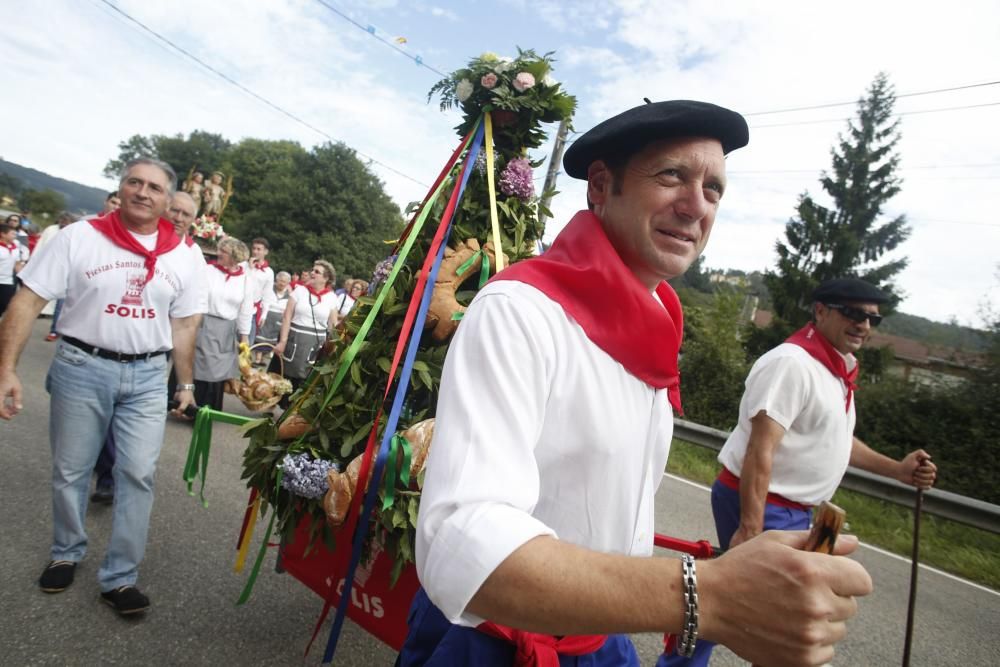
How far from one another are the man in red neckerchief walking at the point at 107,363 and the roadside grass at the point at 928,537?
6.93 m

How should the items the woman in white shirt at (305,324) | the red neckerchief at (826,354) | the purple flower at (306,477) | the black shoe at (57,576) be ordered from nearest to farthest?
the purple flower at (306,477) < the black shoe at (57,576) < the red neckerchief at (826,354) < the woman in white shirt at (305,324)

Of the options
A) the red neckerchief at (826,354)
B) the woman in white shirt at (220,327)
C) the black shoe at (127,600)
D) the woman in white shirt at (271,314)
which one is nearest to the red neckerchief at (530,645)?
the red neckerchief at (826,354)

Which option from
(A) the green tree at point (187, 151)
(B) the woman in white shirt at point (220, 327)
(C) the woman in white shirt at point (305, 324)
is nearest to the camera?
(B) the woman in white shirt at point (220, 327)

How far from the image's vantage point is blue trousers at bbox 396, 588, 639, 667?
1.24 m

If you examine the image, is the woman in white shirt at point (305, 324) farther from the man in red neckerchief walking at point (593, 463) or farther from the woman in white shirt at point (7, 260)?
the man in red neckerchief walking at point (593, 463)

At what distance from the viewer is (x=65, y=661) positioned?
2535mm

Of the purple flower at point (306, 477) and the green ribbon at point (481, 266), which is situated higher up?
the green ribbon at point (481, 266)

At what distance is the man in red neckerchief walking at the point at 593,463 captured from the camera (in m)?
0.78

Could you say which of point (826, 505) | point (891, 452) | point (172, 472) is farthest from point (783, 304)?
point (826, 505)

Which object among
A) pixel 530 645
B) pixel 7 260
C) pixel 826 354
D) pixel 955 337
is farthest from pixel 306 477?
pixel 955 337

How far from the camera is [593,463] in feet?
3.78

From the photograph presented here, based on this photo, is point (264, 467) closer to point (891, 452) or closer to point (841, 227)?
point (891, 452)

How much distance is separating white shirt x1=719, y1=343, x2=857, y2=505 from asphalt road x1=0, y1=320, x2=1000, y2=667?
123 centimetres

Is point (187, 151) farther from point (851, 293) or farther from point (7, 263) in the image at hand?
point (851, 293)
